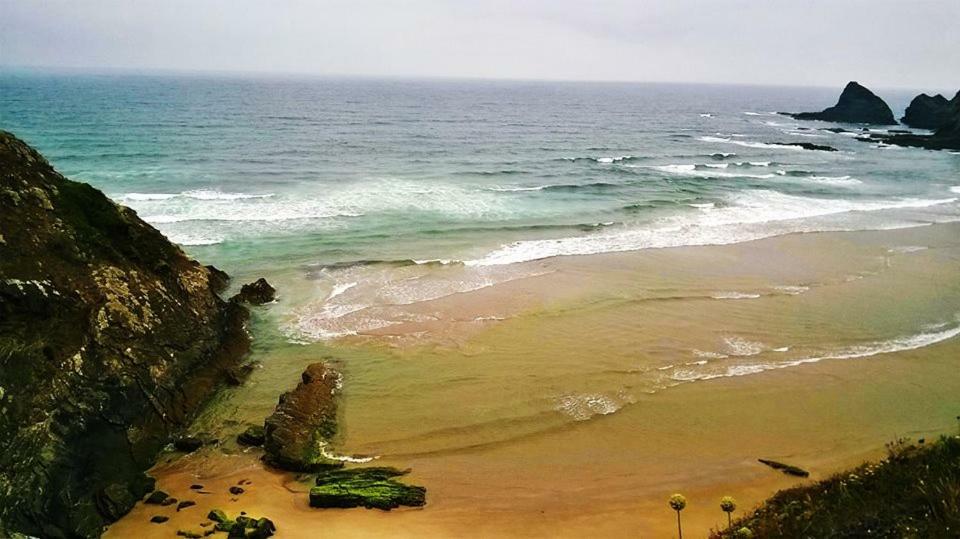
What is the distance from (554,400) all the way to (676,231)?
57.6 ft

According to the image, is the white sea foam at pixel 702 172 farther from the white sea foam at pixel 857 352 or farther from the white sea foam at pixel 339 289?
the white sea foam at pixel 339 289

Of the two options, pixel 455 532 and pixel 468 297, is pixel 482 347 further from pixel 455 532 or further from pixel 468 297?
pixel 455 532

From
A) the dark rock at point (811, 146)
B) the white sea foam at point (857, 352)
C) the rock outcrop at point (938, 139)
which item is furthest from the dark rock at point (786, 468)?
the rock outcrop at point (938, 139)

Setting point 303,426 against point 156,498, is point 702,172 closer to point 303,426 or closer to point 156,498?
point 303,426

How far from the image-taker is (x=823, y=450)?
448 inches

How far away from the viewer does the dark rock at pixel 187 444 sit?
37.5 feet

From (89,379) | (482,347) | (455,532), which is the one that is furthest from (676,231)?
(89,379)

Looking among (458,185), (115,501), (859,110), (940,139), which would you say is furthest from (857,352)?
(859,110)

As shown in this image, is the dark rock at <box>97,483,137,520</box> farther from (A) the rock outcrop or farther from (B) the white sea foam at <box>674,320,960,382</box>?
(A) the rock outcrop

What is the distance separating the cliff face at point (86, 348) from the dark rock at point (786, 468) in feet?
35.4

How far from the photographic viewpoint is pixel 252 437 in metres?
11.7

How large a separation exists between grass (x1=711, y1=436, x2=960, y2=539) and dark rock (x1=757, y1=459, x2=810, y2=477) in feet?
7.25

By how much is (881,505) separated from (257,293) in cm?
1684

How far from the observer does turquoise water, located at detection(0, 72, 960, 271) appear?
2622cm
